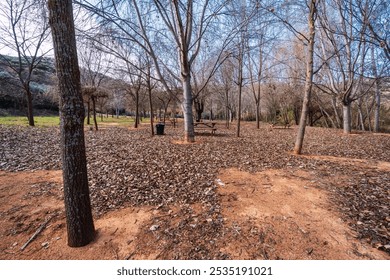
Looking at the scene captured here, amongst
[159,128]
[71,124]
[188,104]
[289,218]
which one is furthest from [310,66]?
[159,128]

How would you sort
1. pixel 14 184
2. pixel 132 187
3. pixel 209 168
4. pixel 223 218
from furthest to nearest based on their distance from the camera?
pixel 209 168 < pixel 14 184 < pixel 132 187 < pixel 223 218

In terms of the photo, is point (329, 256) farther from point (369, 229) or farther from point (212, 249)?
point (212, 249)

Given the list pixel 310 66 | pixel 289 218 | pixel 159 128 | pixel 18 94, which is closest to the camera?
pixel 289 218

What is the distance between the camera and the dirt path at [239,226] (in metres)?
2.12

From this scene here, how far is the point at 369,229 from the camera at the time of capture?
240 centimetres

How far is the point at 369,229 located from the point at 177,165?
390 centimetres

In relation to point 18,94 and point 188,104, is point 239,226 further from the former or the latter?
point 18,94

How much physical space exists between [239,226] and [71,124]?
2.50m

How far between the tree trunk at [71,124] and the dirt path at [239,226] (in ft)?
0.98

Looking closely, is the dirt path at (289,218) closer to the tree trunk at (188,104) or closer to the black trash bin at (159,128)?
the tree trunk at (188,104)

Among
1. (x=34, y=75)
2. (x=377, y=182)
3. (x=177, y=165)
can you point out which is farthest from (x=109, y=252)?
(x=34, y=75)

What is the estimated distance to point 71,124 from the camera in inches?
80.3

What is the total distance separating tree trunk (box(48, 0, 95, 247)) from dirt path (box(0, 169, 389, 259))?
0.30m

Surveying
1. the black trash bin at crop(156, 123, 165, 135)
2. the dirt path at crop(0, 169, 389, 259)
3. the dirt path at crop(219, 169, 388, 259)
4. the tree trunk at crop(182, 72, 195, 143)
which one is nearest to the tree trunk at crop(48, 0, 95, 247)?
the dirt path at crop(0, 169, 389, 259)
